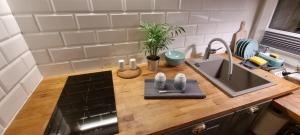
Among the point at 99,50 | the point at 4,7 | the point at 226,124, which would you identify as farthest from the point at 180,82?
the point at 4,7

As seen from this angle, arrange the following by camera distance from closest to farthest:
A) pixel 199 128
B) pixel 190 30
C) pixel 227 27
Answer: pixel 199 128, pixel 190 30, pixel 227 27

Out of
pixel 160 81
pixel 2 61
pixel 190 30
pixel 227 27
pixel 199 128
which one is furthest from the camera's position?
pixel 227 27

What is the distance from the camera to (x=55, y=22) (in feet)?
2.69

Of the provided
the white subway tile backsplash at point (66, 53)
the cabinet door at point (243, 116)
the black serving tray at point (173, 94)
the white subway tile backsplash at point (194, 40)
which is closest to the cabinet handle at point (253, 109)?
the cabinet door at point (243, 116)

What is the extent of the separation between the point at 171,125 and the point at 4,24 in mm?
876

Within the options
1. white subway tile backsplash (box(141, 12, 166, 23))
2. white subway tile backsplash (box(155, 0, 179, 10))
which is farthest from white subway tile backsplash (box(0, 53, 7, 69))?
white subway tile backsplash (box(155, 0, 179, 10))

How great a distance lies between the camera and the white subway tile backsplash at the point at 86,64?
3.21ft

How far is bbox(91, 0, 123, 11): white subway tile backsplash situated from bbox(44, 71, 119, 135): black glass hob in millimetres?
432

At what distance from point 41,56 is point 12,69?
214mm

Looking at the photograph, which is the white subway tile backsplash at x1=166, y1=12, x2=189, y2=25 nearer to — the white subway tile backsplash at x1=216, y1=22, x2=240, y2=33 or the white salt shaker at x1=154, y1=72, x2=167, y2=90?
the white subway tile backsplash at x1=216, y1=22, x2=240, y2=33

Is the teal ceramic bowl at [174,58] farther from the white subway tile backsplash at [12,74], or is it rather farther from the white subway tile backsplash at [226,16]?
the white subway tile backsplash at [12,74]

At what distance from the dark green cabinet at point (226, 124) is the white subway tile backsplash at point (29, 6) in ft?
2.96

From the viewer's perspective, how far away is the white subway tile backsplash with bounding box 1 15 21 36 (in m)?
0.67

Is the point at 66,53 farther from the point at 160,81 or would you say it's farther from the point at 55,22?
the point at 160,81
